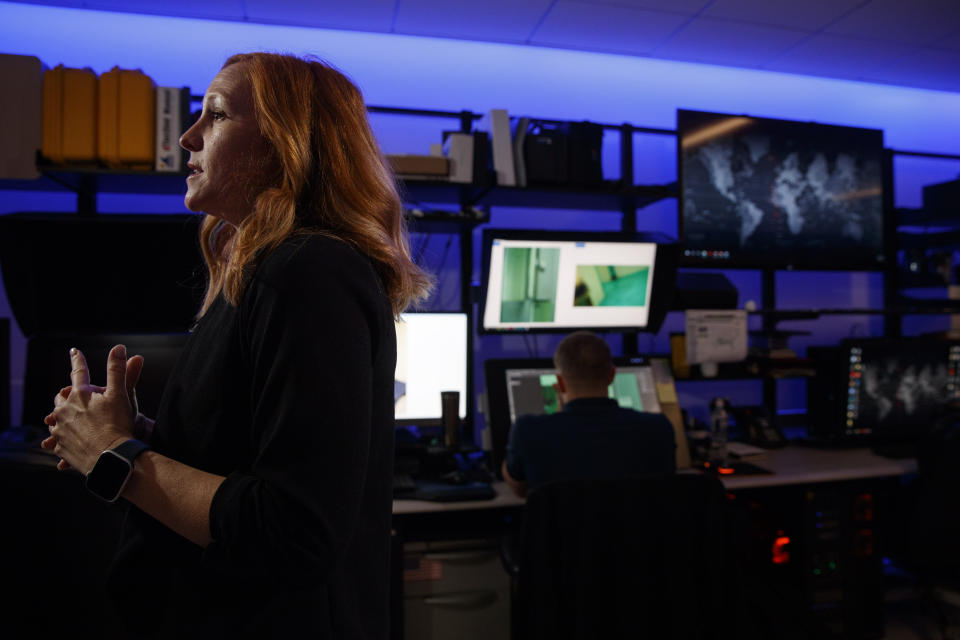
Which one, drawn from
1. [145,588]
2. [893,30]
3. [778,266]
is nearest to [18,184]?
[145,588]

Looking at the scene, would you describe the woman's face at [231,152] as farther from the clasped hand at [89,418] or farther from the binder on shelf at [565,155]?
the binder on shelf at [565,155]

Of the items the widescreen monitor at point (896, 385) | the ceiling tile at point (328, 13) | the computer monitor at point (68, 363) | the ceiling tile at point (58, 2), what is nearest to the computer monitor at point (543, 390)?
the widescreen monitor at point (896, 385)

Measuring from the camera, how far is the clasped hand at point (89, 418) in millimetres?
686

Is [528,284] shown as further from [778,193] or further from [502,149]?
[778,193]

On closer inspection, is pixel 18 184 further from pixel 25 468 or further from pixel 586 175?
pixel 586 175

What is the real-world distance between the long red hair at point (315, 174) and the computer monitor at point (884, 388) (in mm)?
2440

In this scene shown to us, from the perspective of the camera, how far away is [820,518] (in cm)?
228

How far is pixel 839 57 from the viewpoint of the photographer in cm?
298

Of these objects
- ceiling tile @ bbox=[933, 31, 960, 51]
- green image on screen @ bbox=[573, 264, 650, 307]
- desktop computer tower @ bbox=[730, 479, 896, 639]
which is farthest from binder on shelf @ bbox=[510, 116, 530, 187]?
ceiling tile @ bbox=[933, 31, 960, 51]

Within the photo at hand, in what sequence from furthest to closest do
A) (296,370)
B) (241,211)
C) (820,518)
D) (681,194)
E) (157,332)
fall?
1. (681,194)
2. (820,518)
3. (157,332)
4. (241,211)
5. (296,370)

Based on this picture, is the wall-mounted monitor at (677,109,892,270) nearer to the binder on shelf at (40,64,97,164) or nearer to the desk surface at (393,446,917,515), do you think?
the desk surface at (393,446,917,515)

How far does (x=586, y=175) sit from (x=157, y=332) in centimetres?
160

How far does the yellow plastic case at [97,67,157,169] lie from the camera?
1871 mm

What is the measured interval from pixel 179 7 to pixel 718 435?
8.82ft
